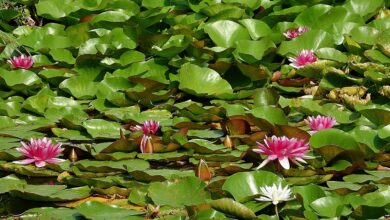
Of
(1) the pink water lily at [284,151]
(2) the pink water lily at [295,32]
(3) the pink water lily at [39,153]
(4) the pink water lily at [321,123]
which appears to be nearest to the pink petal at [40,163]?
(3) the pink water lily at [39,153]

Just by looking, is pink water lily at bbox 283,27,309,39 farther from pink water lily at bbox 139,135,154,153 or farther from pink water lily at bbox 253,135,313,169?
pink water lily at bbox 253,135,313,169

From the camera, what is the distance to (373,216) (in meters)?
2.45

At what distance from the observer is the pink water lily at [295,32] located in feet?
14.7

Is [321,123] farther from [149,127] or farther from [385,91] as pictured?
[149,127]

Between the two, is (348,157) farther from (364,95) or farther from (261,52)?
(261,52)

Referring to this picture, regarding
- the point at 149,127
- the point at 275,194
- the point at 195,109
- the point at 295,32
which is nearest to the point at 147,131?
the point at 149,127

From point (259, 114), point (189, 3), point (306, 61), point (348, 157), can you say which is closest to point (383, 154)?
point (348, 157)

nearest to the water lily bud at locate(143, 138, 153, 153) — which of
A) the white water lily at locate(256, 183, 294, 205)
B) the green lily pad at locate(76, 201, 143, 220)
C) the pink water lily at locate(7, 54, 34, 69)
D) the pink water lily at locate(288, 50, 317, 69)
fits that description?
the green lily pad at locate(76, 201, 143, 220)

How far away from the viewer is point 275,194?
8.11 ft

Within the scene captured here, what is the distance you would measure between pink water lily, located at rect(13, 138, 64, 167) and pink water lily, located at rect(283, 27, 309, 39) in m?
1.86

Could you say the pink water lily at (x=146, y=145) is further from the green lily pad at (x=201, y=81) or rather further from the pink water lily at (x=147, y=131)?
the green lily pad at (x=201, y=81)

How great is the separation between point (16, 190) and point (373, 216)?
1.38 m

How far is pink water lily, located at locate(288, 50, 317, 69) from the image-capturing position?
13.3ft

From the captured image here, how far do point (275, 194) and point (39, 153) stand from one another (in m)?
1.18
